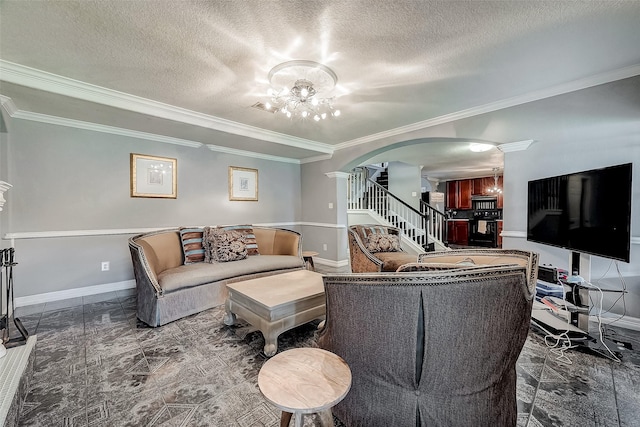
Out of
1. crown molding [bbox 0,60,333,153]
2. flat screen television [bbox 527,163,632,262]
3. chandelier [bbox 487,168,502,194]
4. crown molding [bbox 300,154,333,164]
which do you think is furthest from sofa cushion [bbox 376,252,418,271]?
chandelier [bbox 487,168,502,194]

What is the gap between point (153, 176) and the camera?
12.4 ft

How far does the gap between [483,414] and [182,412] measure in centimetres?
157

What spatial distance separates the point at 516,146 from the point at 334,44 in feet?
7.98

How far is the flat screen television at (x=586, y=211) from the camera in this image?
1.79m

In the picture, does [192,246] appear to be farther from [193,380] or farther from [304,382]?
[304,382]

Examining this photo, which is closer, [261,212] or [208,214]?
[208,214]

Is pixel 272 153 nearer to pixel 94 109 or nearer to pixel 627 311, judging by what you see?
pixel 94 109

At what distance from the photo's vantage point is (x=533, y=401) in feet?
5.18

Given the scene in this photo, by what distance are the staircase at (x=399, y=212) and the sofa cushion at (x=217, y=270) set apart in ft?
10.1

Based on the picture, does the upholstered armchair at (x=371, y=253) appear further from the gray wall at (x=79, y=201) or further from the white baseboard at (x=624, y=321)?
the gray wall at (x=79, y=201)

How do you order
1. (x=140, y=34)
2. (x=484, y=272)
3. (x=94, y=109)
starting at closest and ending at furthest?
(x=484, y=272) < (x=140, y=34) < (x=94, y=109)

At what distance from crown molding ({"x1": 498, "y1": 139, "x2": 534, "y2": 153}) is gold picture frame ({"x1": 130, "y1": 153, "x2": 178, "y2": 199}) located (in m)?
4.44

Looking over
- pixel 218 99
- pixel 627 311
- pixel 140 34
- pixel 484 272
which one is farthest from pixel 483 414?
pixel 218 99

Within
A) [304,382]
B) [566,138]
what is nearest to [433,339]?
[304,382]
